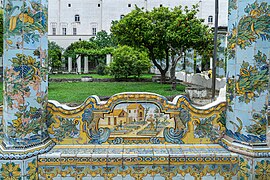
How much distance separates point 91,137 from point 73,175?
0.51 metres

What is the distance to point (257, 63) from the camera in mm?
3215

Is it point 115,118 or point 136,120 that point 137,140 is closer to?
point 136,120

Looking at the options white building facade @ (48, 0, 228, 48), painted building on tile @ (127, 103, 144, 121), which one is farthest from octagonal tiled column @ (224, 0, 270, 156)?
white building facade @ (48, 0, 228, 48)

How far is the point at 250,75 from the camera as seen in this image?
3246 millimetres

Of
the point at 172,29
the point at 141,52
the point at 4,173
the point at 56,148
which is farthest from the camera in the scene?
the point at 141,52

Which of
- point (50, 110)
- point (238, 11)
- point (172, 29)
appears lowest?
point (50, 110)

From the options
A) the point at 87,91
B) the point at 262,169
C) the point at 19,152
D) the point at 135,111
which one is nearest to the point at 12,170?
the point at 19,152

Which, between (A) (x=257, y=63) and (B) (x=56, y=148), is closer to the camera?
(A) (x=257, y=63)

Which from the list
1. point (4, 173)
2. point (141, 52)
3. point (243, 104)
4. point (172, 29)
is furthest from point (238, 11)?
point (141, 52)

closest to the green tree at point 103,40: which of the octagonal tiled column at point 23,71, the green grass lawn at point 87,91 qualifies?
the green grass lawn at point 87,91

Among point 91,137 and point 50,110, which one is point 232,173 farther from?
point 50,110

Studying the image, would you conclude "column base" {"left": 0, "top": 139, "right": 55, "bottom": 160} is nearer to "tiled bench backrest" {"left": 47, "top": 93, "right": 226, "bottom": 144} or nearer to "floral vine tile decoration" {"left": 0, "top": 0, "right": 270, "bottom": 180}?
"floral vine tile decoration" {"left": 0, "top": 0, "right": 270, "bottom": 180}

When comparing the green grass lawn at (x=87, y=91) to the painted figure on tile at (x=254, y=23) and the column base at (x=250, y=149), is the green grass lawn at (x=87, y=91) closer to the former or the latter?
the column base at (x=250, y=149)

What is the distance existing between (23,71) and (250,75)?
8.45ft
